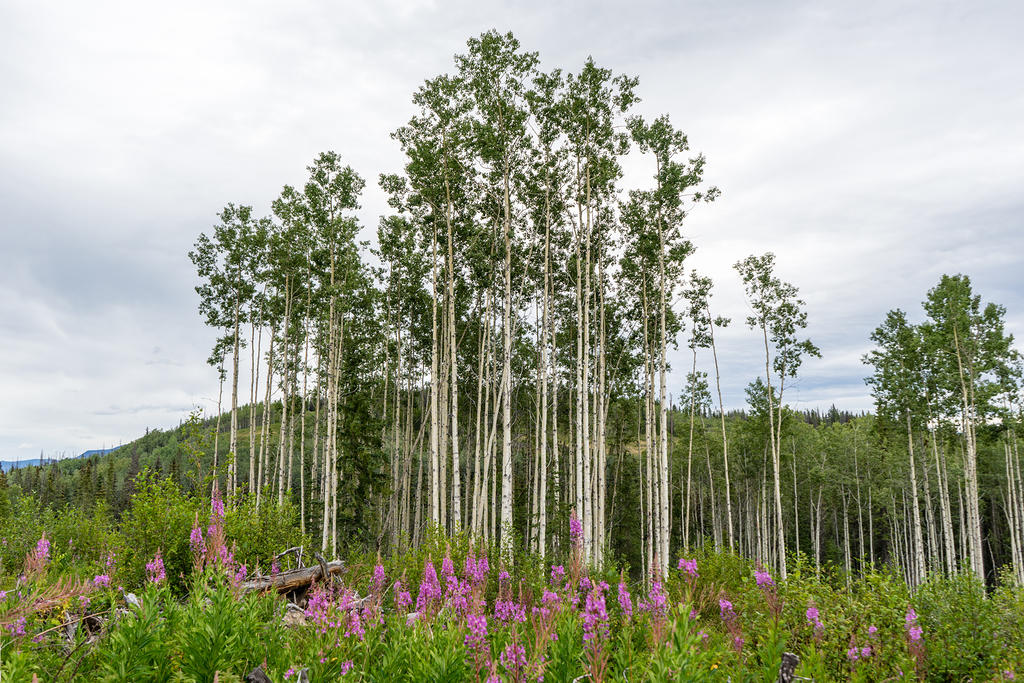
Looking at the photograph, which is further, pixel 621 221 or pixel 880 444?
pixel 880 444

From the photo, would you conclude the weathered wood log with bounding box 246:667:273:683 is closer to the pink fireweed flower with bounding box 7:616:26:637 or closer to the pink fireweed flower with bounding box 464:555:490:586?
the pink fireweed flower with bounding box 7:616:26:637

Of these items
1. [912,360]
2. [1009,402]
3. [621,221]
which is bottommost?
[1009,402]

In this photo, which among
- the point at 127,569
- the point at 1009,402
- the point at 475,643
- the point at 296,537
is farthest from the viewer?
the point at 1009,402

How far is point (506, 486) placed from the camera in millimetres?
12742

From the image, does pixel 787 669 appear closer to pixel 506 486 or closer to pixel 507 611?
pixel 507 611

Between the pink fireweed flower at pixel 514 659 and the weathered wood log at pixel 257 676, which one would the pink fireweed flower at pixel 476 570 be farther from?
the weathered wood log at pixel 257 676

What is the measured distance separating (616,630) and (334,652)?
3.73m

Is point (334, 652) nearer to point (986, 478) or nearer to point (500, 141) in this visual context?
point (500, 141)

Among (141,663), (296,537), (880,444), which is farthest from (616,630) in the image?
(880,444)

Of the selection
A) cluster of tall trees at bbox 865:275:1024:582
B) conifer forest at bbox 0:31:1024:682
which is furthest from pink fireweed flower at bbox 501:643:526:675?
cluster of tall trees at bbox 865:275:1024:582

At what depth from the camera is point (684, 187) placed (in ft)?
56.7

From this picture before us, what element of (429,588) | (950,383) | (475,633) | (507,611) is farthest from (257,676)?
(950,383)

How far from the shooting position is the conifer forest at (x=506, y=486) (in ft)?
13.0

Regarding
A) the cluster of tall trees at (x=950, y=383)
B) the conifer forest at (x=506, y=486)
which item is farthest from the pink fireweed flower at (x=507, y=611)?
the cluster of tall trees at (x=950, y=383)
